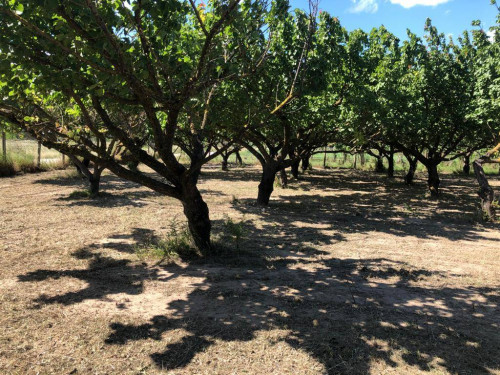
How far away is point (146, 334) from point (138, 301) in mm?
891

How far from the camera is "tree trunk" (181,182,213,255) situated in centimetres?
636

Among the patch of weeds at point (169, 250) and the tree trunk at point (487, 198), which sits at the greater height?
the tree trunk at point (487, 198)

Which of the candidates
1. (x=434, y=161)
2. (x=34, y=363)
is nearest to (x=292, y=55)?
(x=34, y=363)

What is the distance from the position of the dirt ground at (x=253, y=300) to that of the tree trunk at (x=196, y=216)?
40 cm

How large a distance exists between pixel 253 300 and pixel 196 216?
2296mm

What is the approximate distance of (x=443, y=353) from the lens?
11.8 ft

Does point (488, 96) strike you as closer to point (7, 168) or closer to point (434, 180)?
point (434, 180)

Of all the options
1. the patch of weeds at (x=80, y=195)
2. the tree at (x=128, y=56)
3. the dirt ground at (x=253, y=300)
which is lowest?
the dirt ground at (x=253, y=300)

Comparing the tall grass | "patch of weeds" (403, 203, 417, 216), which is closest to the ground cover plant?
"patch of weeds" (403, 203, 417, 216)

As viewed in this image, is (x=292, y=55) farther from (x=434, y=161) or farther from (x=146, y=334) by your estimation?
(x=434, y=161)

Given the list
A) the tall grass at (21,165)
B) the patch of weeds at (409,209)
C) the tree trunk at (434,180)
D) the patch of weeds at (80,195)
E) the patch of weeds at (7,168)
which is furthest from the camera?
the tall grass at (21,165)


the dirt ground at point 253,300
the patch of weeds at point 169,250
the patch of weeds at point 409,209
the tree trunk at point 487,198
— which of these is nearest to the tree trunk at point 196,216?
the patch of weeds at point 169,250

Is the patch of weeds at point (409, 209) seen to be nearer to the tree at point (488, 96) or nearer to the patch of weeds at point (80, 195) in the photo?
the tree at point (488, 96)

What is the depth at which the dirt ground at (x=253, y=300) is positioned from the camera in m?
3.48
